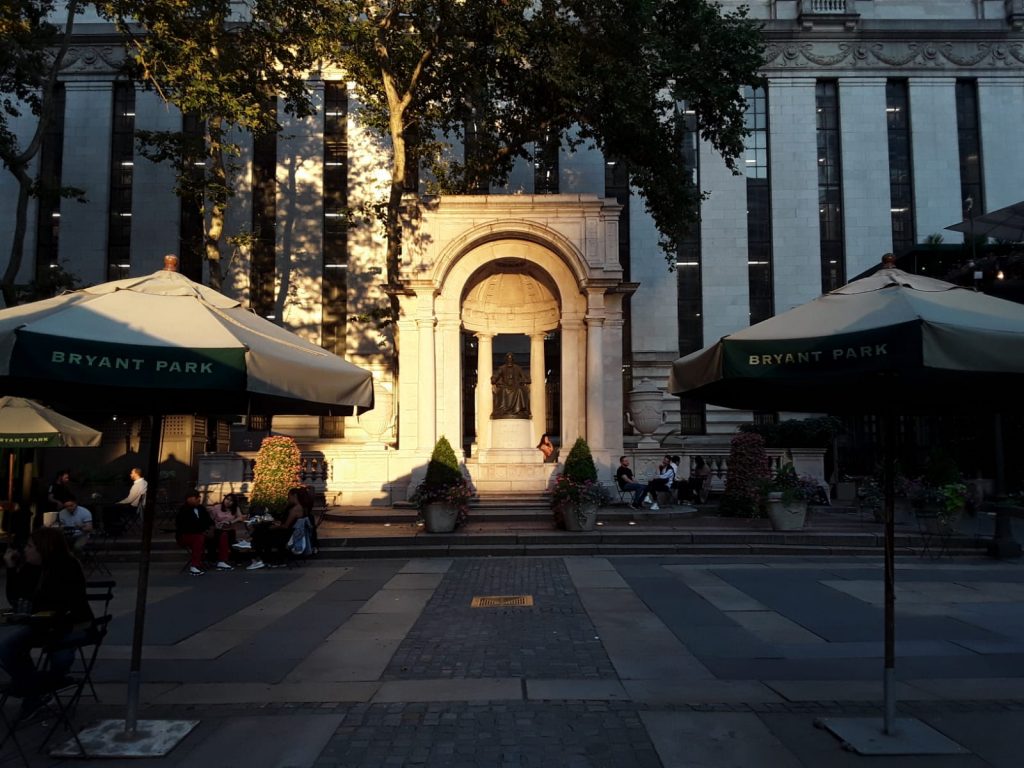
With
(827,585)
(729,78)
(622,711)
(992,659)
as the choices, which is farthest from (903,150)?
(622,711)

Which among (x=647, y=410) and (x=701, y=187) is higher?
(x=701, y=187)

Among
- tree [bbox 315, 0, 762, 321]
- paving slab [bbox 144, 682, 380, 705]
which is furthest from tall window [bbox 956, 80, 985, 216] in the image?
paving slab [bbox 144, 682, 380, 705]

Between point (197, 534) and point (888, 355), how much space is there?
459 inches

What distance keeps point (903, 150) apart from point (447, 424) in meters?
26.4

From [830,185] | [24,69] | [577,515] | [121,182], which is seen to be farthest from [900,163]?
[121,182]

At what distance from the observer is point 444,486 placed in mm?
15484

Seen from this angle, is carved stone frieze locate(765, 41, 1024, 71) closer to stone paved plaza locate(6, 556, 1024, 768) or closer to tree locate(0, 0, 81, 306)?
tree locate(0, 0, 81, 306)

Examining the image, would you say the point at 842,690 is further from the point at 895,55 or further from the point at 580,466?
the point at 895,55

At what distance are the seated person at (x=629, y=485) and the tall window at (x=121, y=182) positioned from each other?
24.9m

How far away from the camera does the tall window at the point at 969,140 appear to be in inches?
1320

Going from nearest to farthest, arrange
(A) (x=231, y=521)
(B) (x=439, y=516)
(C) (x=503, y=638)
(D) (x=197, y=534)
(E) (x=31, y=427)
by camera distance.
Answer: (C) (x=503, y=638) → (D) (x=197, y=534) → (E) (x=31, y=427) → (A) (x=231, y=521) → (B) (x=439, y=516)

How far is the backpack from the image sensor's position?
1343cm

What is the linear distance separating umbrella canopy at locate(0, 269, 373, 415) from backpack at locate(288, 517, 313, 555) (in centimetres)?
766

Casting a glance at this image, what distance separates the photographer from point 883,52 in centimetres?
3388
